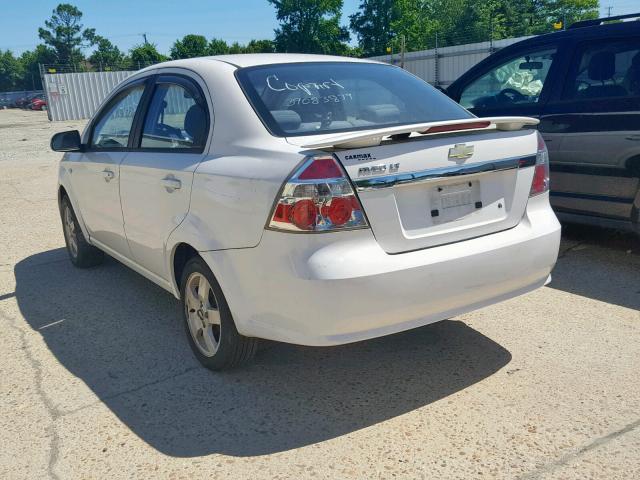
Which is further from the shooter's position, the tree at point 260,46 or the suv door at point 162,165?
the tree at point 260,46

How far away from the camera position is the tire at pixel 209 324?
10.6ft

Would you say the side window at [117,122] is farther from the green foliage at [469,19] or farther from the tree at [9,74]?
the tree at [9,74]

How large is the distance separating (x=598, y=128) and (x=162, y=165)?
3.47 meters

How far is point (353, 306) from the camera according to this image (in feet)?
8.92

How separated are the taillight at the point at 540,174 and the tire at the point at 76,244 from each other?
12.2 feet

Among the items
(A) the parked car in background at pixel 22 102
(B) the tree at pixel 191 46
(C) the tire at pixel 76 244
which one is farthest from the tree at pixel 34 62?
(C) the tire at pixel 76 244

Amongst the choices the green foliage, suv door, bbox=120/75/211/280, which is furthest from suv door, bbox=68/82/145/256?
the green foliage

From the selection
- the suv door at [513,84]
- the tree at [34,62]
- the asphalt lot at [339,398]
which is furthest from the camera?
the tree at [34,62]

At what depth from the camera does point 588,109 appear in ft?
16.9

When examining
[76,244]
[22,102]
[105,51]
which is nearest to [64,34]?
[105,51]

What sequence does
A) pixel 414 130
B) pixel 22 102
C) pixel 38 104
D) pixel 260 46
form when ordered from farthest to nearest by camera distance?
pixel 260 46, pixel 22 102, pixel 38 104, pixel 414 130

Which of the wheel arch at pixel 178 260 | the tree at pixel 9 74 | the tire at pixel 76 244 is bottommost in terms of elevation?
the tire at pixel 76 244

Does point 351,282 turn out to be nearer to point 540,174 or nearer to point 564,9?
point 540,174

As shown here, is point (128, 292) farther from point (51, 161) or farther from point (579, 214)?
point (51, 161)
